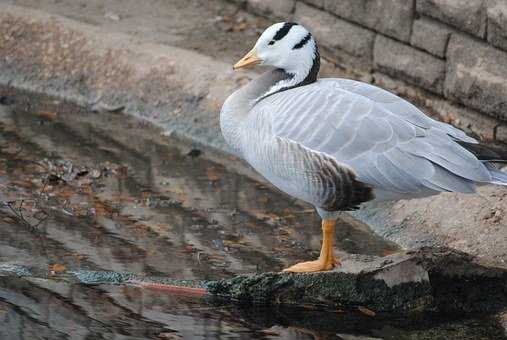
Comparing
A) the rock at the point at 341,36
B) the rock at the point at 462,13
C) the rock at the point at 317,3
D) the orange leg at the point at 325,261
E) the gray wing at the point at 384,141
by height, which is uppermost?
the rock at the point at 462,13

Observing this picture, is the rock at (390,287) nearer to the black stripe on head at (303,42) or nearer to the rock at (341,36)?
the black stripe on head at (303,42)

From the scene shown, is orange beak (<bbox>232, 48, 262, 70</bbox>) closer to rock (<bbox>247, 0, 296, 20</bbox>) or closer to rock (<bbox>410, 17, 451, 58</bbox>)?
rock (<bbox>410, 17, 451, 58</bbox>)

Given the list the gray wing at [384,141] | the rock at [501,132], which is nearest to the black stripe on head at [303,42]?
the gray wing at [384,141]

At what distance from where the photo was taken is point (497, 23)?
6.38 meters

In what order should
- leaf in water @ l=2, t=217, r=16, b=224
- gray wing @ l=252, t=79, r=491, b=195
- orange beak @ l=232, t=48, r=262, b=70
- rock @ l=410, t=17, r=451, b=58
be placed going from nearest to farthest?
gray wing @ l=252, t=79, r=491, b=195, orange beak @ l=232, t=48, r=262, b=70, leaf in water @ l=2, t=217, r=16, b=224, rock @ l=410, t=17, r=451, b=58

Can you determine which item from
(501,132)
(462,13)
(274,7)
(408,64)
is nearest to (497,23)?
(462,13)

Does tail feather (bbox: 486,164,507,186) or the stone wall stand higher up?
tail feather (bbox: 486,164,507,186)

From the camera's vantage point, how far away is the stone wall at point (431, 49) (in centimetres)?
655

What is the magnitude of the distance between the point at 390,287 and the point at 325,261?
326 millimetres

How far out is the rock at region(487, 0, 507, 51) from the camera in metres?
6.32

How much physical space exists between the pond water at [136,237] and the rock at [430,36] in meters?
1.46

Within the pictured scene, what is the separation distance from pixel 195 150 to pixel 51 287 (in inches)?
89.7

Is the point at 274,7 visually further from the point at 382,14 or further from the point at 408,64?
the point at 408,64

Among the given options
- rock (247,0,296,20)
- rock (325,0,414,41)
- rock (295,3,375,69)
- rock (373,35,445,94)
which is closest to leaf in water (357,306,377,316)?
rock (373,35,445,94)
